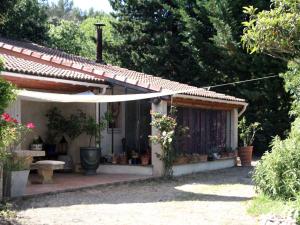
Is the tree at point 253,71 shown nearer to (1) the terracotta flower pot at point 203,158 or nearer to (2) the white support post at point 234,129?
(2) the white support post at point 234,129

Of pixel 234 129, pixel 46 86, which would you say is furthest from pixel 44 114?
pixel 234 129

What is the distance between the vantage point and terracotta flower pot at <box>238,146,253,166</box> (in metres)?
17.9

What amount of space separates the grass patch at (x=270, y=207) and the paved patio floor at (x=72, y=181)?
4.18 metres

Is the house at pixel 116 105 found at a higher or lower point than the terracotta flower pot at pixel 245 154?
higher

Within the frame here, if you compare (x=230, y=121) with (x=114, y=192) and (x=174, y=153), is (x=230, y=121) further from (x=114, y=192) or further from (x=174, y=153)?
(x=114, y=192)

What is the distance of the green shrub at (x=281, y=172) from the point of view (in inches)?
336

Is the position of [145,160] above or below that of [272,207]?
above

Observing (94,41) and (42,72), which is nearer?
(42,72)

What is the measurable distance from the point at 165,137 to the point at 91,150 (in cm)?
209

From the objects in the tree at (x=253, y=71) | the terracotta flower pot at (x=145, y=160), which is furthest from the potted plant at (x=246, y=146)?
the terracotta flower pot at (x=145, y=160)

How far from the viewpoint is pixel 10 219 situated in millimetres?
7891

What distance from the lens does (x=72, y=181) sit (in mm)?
12547

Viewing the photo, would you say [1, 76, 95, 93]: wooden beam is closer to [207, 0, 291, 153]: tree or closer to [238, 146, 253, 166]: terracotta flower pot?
[238, 146, 253, 166]: terracotta flower pot

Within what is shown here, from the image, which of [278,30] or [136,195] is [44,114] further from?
[278,30]
